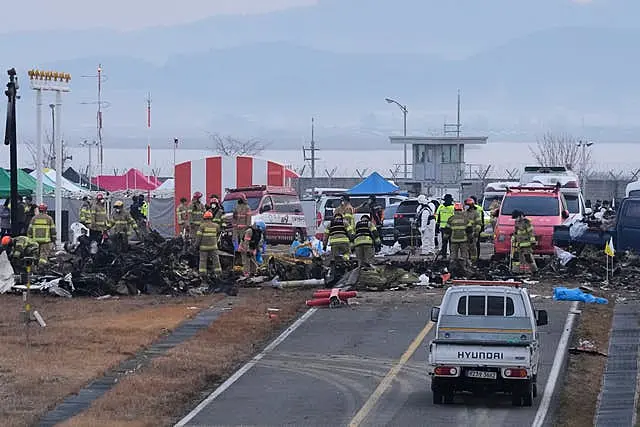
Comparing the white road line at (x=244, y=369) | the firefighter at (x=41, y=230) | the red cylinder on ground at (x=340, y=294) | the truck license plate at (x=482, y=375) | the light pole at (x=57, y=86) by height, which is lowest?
the white road line at (x=244, y=369)

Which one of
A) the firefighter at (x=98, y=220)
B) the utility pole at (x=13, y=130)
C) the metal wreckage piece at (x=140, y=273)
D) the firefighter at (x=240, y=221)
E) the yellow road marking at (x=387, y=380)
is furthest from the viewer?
the firefighter at (x=98, y=220)

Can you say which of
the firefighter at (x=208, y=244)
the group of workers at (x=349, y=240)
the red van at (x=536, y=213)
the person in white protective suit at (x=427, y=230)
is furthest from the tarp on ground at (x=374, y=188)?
the firefighter at (x=208, y=244)

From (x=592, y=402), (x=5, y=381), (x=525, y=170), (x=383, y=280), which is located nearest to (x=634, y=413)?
(x=592, y=402)

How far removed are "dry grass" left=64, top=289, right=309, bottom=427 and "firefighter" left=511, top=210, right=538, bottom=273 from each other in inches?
230

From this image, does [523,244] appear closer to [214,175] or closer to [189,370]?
[189,370]

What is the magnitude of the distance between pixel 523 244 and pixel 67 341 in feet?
39.4

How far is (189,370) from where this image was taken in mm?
18844

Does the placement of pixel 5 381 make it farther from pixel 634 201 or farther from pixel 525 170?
pixel 525 170

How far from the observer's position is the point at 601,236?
3072 cm

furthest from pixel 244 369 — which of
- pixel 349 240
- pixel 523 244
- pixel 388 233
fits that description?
pixel 388 233

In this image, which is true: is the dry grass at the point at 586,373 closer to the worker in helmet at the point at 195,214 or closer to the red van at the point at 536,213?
the red van at the point at 536,213

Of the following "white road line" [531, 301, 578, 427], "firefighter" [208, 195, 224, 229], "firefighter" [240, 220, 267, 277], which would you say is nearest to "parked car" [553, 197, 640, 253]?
"white road line" [531, 301, 578, 427]

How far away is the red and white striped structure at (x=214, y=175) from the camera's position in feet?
146

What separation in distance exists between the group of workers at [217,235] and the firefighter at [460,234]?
4.48 meters
